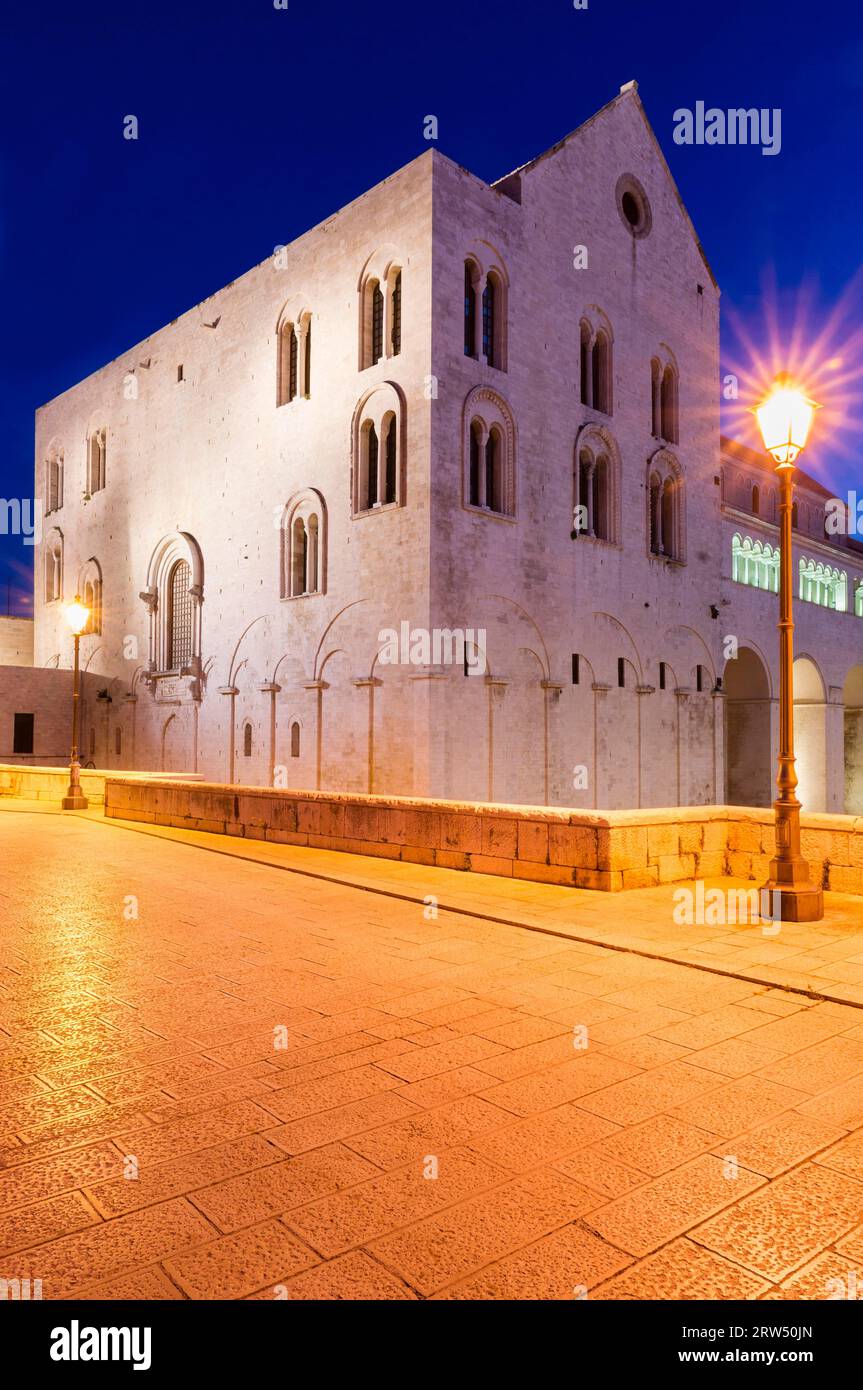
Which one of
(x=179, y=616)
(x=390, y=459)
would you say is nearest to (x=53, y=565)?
(x=179, y=616)

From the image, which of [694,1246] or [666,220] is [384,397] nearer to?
[666,220]

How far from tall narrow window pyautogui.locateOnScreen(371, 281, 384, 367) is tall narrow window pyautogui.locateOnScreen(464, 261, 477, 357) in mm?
2204

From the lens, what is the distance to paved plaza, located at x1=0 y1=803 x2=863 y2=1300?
8.91 feet

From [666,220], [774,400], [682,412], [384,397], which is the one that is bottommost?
[774,400]

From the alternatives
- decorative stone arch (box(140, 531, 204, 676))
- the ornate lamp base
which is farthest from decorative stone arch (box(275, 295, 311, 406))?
the ornate lamp base

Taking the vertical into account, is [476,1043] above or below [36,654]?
below

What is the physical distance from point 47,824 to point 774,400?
13.7 metres

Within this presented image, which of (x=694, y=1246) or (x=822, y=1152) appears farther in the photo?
(x=822, y=1152)

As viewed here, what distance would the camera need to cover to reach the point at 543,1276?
2.61 meters

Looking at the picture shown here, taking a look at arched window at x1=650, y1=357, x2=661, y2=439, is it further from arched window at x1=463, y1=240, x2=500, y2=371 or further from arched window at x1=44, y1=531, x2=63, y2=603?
arched window at x1=44, y1=531, x2=63, y2=603

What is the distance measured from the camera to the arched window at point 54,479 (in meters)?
39.3

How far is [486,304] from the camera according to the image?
73.6 ft

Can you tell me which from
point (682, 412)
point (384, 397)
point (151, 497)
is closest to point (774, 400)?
point (384, 397)

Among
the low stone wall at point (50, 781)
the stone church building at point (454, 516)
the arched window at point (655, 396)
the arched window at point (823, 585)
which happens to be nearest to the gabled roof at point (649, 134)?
the stone church building at point (454, 516)
